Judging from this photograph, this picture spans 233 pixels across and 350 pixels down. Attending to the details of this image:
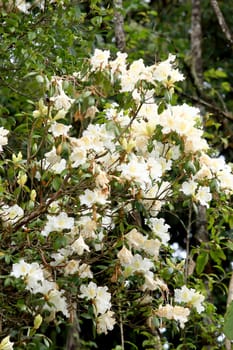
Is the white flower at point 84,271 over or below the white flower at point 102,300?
over

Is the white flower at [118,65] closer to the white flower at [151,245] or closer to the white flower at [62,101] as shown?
the white flower at [62,101]

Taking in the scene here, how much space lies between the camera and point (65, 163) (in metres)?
1.86

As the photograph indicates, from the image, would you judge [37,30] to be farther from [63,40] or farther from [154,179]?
[154,179]

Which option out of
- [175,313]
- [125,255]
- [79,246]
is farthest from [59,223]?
[175,313]

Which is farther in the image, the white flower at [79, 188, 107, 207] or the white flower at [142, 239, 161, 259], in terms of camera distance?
the white flower at [142, 239, 161, 259]

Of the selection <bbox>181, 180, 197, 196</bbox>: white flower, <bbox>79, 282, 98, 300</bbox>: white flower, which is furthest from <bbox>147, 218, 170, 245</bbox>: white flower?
<bbox>79, 282, 98, 300</bbox>: white flower

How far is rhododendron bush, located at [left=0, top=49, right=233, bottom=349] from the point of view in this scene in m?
1.86

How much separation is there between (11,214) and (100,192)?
301 mm

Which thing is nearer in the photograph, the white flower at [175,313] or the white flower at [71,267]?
the white flower at [71,267]

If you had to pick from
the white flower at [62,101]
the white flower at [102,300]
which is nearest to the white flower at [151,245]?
the white flower at [102,300]

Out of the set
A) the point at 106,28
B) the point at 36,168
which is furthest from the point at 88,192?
the point at 106,28

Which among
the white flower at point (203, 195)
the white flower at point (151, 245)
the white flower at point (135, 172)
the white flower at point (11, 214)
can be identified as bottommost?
the white flower at point (11, 214)

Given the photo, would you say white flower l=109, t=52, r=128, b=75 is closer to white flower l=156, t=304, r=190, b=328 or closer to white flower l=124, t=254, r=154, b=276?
white flower l=124, t=254, r=154, b=276

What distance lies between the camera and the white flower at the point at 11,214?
1.99 m
